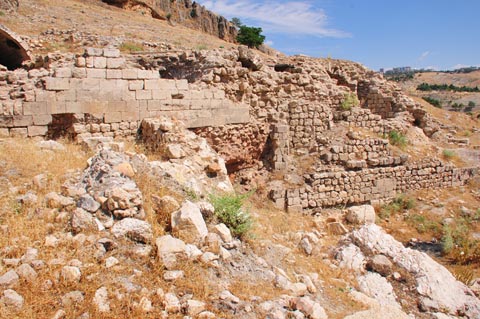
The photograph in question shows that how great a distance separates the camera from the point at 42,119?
668 cm

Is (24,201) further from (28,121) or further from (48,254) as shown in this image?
(28,121)

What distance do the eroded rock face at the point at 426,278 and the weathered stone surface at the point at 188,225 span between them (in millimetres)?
3056

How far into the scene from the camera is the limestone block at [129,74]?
738cm

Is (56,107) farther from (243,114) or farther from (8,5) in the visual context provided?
(8,5)

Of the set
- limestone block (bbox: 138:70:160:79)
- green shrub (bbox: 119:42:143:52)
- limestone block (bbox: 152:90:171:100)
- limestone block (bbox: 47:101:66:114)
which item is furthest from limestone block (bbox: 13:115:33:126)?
green shrub (bbox: 119:42:143:52)

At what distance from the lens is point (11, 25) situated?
18.4 meters

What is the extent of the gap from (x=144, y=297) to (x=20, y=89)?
5343 mm

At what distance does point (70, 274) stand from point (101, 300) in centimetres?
40

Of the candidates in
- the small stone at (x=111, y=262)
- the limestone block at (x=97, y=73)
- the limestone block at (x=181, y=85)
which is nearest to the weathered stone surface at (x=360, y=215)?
the limestone block at (x=181, y=85)

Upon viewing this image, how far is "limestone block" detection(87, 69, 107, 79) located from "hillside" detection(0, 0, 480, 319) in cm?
3

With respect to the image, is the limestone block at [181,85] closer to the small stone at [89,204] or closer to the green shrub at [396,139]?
the small stone at [89,204]

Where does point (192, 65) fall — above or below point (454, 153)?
above

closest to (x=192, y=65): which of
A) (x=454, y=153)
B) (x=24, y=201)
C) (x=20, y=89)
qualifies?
(x=20, y=89)

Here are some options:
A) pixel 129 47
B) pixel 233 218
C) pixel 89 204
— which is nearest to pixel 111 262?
pixel 89 204
